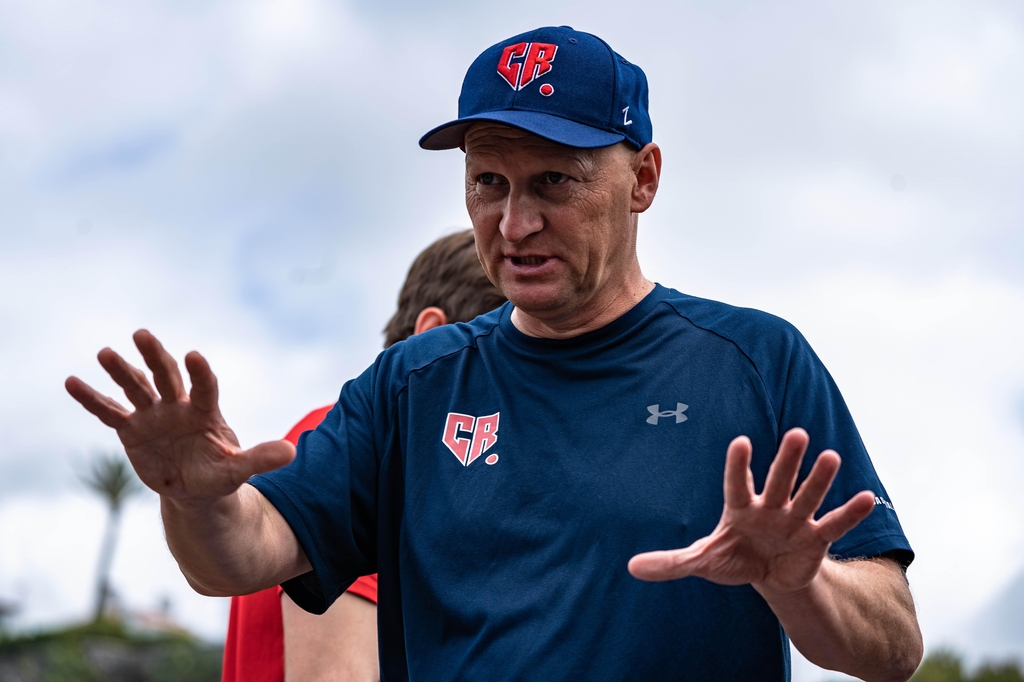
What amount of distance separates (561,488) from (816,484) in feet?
2.43

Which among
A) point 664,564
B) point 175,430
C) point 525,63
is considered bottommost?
point 664,564

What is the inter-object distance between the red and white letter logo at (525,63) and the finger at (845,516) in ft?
4.38

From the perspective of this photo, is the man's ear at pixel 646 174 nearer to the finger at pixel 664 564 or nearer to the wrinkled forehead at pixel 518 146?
the wrinkled forehead at pixel 518 146

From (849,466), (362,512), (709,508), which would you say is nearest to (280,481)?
(362,512)

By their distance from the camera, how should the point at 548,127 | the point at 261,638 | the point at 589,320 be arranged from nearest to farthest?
the point at 548,127 < the point at 589,320 < the point at 261,638

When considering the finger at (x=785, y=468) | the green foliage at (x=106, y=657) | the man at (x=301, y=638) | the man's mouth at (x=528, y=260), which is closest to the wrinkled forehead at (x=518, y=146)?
the man's mouth at (x=528, y=260)

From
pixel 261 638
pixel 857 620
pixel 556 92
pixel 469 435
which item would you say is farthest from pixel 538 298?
pixel 261 638

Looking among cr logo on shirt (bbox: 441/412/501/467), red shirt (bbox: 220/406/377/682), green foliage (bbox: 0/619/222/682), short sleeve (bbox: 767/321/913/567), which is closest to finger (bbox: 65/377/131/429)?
cr logo on shirt (bbox: 441/412/501/467)

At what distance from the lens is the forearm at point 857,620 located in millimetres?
2059

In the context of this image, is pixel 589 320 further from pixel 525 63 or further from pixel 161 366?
pixel 161 366

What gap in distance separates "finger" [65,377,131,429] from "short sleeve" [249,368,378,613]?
496 millimetres

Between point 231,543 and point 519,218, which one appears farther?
point 519,218

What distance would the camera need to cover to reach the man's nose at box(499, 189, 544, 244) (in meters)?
2.57

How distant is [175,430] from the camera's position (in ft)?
7.14
